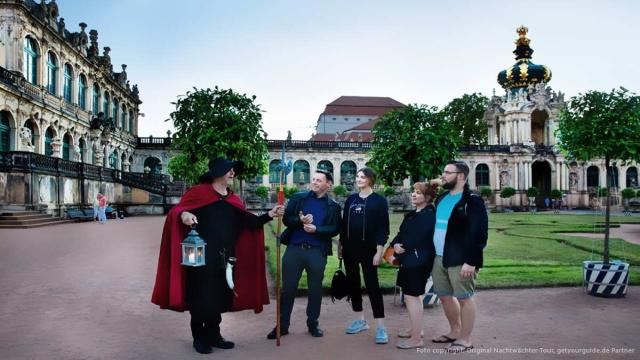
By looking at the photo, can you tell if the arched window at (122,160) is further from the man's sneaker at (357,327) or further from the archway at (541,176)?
the man's sneaker at (357,327)

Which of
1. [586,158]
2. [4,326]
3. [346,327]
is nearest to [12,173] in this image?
[4,326]

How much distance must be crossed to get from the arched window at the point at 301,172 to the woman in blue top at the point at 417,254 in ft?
168

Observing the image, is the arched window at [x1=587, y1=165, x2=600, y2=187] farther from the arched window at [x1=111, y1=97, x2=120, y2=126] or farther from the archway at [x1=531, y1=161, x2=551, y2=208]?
the arched window at [x1=111, y1=97, x2=120, y2=126]

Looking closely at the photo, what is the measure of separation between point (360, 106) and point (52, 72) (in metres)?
62.3

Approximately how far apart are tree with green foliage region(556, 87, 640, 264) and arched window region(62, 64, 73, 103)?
35.6 metres

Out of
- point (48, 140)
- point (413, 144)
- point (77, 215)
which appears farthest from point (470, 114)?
point (413, 144)

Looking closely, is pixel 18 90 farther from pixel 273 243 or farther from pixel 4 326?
pixel 4 326

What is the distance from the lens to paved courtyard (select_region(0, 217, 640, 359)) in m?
5.61

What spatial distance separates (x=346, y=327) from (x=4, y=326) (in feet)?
14.8

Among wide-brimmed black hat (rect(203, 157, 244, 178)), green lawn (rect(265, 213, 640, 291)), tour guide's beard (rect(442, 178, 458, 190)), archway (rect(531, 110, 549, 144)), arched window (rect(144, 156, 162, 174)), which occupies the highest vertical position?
archway (rect(531, 110, 549, 144))

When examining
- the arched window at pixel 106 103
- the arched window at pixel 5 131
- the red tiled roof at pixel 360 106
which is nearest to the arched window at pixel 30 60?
the arched window at pixel 5 131

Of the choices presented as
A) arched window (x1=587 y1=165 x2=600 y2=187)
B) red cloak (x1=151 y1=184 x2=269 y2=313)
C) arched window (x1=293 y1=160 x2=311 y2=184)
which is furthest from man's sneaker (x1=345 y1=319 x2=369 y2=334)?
arched window (x1=587 y1=165 x2=600 y2=187)

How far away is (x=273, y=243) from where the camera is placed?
16.3 metres

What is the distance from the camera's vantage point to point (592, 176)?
6069cm
